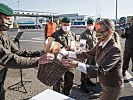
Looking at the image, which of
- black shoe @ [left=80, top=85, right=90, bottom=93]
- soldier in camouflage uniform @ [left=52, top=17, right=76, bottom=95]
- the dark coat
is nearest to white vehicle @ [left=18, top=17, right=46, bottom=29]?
black shoe @ [left=80, top=85, right=90, bottom=93]

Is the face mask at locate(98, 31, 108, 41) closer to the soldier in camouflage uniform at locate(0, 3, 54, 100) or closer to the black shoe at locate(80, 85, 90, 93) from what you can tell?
the soldier in camouflage uniform at locate(0, 3, 54, 100)

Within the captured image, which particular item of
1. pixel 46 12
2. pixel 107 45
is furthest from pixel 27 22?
pixel 107 45

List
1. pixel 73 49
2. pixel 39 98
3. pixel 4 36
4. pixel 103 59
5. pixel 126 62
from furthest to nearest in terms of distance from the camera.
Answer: pixel 126 62, pixel 73 49, pixel 103 59, pixel 4 36, pixel 39 98

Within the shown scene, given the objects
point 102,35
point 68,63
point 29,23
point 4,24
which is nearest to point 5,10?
point 4,24

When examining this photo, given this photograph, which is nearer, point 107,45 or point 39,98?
point 39,98

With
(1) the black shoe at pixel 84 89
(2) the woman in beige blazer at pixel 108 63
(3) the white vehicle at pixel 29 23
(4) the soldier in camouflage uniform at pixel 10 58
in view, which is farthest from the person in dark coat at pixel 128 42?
(3) the white vehicle at pixel 29 23

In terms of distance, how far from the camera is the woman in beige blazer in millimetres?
3490

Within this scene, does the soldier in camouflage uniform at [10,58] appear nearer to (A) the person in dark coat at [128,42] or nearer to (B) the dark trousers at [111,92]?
(B) the dark trousers at [111,92]

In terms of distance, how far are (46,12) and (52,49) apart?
99240mm

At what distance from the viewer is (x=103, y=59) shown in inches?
143

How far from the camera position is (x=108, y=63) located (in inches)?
139

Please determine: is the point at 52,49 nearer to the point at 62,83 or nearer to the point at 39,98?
the point at 39,98

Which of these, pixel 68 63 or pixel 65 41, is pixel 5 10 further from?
pixel 65 41

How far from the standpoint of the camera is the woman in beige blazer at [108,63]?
3.49 metres
